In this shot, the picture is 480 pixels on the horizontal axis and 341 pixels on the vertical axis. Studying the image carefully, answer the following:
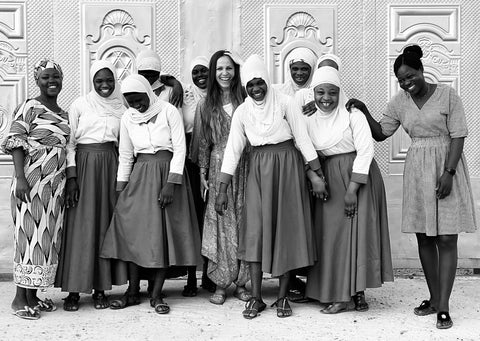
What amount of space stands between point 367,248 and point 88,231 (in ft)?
6.50

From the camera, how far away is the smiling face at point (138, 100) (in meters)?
4.61

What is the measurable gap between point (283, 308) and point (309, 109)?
4.66ft

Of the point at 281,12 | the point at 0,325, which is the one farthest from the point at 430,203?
the point at 0,325

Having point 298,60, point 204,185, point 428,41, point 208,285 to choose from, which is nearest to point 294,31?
point 298,60

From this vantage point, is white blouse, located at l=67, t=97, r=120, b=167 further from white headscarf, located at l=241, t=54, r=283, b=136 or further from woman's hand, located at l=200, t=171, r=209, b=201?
white headscarf, located at l=241, t=54, r=283, b=136

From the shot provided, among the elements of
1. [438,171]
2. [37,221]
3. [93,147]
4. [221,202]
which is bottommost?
[37,221]

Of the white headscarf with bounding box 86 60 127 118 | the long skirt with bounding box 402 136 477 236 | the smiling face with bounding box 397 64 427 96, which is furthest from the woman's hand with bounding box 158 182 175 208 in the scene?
the smiling face with bounding box 397 64 427 96

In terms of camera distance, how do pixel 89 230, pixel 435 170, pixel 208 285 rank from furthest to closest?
1. pixel 208 285
2. pixel 89 230
3. pixel 435 170

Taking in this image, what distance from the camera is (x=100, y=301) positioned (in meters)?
4.86

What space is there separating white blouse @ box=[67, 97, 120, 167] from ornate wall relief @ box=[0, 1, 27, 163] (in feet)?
4.85

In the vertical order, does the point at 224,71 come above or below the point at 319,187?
above

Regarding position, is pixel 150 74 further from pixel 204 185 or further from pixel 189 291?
pixel 189 291

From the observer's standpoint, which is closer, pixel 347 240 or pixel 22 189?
pixel 22 189

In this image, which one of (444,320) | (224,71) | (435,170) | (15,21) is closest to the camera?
(444,320)
